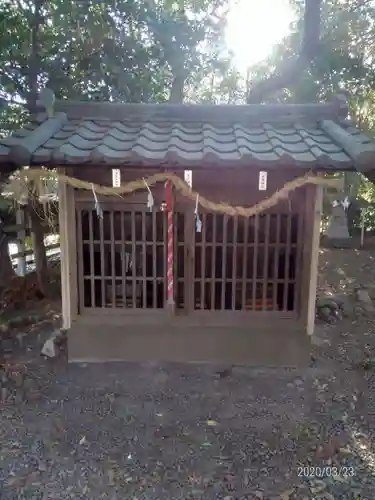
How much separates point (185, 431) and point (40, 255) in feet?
16.5

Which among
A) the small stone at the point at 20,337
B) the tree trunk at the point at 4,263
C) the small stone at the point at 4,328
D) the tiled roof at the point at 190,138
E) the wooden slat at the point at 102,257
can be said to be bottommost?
the small stone at the point at 20,337

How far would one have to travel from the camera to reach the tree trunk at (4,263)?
26.2 ft

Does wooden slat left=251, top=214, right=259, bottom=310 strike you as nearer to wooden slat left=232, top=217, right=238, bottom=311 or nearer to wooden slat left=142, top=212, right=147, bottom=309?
wooden slat left=232, top=217, right=238, bottom=311

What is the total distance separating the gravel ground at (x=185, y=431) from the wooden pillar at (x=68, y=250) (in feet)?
2.64

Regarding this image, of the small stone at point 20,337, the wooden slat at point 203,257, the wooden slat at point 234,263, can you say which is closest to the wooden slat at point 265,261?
the wooden slat at point 234,263

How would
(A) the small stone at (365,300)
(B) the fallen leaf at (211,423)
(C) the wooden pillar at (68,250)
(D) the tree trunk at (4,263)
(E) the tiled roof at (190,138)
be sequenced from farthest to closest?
(A) the small stone at (365,300) → (D) the tree trunk at (4,263) → (C) the wooden pillar at (68,250) → (B) the fallen leaf at (211,423) → (E) the tiled roof at (190,138)

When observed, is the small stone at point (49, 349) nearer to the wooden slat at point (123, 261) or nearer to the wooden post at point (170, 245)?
the wooden slat at point (123, 261)

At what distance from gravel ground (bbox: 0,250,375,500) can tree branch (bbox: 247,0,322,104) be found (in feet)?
17.3

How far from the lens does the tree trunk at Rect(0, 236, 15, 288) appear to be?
8000mm

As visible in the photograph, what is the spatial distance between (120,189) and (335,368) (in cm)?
357

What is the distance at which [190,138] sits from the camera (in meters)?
4.85

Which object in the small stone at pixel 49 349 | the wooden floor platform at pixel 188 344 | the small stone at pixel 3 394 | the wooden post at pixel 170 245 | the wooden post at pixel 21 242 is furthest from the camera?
the wooden post at pixel 21 242

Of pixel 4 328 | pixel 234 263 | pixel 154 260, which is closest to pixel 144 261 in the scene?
pixel 154 260
